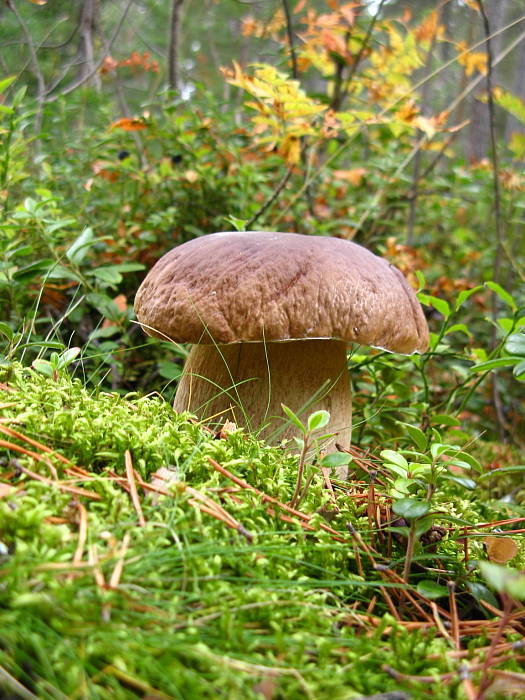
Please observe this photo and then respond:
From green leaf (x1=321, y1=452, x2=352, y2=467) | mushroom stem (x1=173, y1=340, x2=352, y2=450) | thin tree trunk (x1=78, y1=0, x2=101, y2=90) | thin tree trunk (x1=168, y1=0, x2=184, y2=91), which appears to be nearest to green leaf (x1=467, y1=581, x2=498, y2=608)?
green leaf (x1=321, y1=452, x2=352, y2=467)

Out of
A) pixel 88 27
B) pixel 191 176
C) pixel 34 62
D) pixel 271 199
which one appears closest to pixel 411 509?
pixel 271 199

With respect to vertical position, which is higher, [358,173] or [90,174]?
[358,173]

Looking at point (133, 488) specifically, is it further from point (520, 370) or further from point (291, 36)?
point (291, 36)

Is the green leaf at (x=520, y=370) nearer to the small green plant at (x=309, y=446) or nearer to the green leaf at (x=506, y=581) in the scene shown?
the small green plant at (x=309, y=446)

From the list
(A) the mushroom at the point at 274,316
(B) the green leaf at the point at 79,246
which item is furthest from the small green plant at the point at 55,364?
(B) the green leaf at the point at 79,246

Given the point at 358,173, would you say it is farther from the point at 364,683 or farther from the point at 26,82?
the point at 364,683

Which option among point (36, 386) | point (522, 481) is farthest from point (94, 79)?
point (522, 481)
